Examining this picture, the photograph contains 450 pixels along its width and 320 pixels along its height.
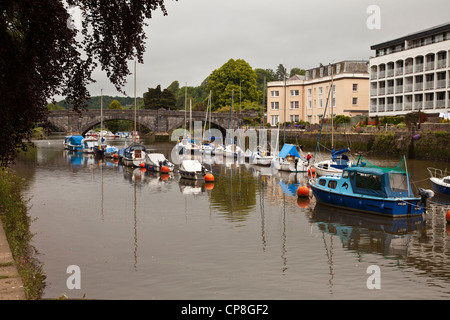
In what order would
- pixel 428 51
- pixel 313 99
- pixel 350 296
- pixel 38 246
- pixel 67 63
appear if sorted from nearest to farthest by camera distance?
pixel 67 63, pixel 350 296, pixel 38 246, pixel 428 51, pixel 313 99

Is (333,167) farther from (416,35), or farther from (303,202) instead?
(416,35)

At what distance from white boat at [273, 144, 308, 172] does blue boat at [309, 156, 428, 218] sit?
20306 millimetres

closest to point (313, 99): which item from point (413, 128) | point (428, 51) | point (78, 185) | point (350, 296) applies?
point (428, 51)

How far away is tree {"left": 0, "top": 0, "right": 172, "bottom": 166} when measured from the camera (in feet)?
35.5

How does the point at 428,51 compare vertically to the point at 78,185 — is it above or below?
above

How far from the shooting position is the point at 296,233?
76.1ft

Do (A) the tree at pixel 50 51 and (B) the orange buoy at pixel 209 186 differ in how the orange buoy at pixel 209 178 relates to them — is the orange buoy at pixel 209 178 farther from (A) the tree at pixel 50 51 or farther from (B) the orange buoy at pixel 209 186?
(A) the tree at pixel 50 51

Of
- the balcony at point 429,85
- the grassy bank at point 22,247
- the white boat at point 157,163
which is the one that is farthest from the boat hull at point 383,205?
the balcony at point 429,85

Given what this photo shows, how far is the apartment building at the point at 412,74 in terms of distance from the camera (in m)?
70.0

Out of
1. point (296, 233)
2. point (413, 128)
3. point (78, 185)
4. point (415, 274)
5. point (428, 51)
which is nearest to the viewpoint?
point (415, 274)

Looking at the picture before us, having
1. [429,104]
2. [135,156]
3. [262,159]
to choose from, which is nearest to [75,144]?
[135,156]

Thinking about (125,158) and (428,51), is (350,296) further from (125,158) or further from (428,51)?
(428,51)

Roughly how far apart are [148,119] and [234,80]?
25376mm

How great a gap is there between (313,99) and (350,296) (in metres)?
87.8
